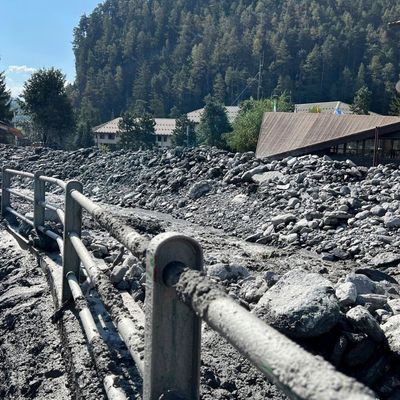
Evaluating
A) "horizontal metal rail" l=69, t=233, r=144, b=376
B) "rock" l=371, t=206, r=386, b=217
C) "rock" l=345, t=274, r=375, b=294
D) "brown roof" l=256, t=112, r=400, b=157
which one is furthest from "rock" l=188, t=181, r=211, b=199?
"brown roof" l=256, t=112, r=400, b=157

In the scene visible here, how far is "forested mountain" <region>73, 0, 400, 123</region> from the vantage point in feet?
400

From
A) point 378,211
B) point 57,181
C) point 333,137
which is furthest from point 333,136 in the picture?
point 57,181

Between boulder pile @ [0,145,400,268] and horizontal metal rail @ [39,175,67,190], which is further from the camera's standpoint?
boulder pile @ [0,145,400,268]

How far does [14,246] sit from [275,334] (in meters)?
5.82

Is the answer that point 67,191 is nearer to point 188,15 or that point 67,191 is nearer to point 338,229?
point 338,229

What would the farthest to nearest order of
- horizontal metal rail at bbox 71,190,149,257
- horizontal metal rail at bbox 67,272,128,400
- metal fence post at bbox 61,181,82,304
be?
metal fence post at bbox 61,181,82,304 < horizontal metal rail at bbox 67,272,128,400 < horizontal metal rail at bbox 71,190,149,257

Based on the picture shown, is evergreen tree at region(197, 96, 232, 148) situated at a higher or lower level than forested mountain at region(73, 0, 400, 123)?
lower

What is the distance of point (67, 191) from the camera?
3643mm

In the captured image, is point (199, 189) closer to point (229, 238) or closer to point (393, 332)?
point (229, 238)

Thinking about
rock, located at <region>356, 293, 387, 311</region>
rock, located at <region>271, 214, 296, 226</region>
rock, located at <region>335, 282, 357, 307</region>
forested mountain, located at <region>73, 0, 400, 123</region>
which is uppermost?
forested mountain, located at <region>73, 0, 400, 123</region>

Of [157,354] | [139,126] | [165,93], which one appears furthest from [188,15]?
[157,354]

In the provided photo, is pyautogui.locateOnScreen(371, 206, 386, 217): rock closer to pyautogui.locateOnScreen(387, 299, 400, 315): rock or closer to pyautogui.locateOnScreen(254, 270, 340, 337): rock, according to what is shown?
pyautogui.locateOnScreen(387, 299, 400, 315): rock

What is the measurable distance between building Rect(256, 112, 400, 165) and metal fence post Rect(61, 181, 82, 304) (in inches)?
873

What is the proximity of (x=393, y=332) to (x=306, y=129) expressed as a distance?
27.0 m
